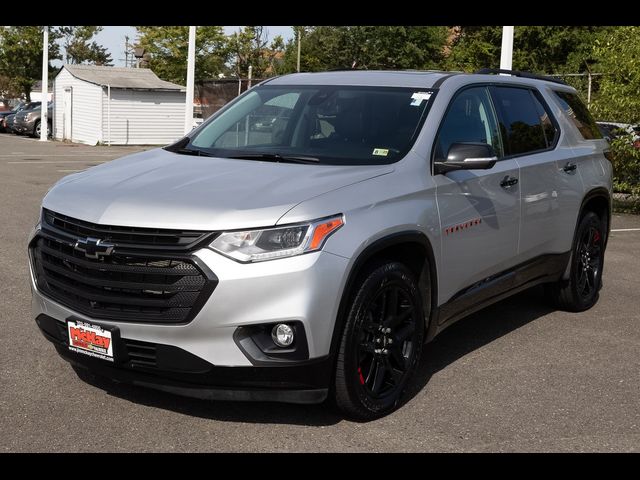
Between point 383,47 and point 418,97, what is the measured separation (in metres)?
53.5

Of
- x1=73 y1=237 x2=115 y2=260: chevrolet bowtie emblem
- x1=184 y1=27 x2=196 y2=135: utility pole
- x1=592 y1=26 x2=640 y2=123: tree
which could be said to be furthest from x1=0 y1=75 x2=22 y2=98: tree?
x1=73 y1=237 x2=115 y2=260: chevrolet bowtie emblem

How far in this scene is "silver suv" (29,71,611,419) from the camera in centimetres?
393

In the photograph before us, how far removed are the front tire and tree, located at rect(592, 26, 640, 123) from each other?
950 cm

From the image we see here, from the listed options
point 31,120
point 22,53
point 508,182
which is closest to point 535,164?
point 508,182

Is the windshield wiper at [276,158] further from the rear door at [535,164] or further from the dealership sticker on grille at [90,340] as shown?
the rear door at [535,164]

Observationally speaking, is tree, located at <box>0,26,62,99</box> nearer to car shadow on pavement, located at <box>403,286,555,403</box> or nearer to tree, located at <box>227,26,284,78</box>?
tree, located at <box>227,26,284,78</box>

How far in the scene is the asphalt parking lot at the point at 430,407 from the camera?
4184 mm

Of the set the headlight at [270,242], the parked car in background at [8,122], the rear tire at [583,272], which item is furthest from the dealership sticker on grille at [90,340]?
the parked car in background at [8,122]

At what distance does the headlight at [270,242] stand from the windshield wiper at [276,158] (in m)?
0.89

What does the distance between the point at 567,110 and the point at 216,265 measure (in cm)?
404

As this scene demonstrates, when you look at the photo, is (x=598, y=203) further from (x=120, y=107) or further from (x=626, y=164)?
(x=120, y=107)

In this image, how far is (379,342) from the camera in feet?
14.8
